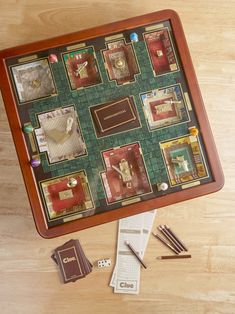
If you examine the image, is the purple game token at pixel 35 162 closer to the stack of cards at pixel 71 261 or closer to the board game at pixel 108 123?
the board game at pixel 108 123

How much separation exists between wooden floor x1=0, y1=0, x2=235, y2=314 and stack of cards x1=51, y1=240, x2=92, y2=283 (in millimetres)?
37

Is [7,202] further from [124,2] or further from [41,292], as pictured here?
[124,2]

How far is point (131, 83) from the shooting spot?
1549 mm

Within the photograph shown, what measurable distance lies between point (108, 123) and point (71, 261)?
Answer: 652mm

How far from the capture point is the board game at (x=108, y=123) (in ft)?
4.94

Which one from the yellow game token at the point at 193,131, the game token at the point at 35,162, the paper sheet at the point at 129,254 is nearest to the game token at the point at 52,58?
the game token at the point at 35,162

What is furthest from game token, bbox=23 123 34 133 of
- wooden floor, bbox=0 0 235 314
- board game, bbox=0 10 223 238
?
wooden floor, bbox=0 0 235 314

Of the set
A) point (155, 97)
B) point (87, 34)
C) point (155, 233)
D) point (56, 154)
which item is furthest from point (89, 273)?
point (87, 34)

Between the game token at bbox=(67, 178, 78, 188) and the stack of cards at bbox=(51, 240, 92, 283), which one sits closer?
the game token at bbox=(67, 178, 78, 188)

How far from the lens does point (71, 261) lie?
1767 millimetres

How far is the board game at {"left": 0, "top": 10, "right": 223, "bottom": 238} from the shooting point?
1506 millimetres

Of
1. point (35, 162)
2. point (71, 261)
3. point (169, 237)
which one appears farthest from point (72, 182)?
point (169, 237)

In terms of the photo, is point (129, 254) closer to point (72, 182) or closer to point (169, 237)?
point (169, 237)

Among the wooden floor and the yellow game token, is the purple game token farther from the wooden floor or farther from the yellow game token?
the yellow game token
